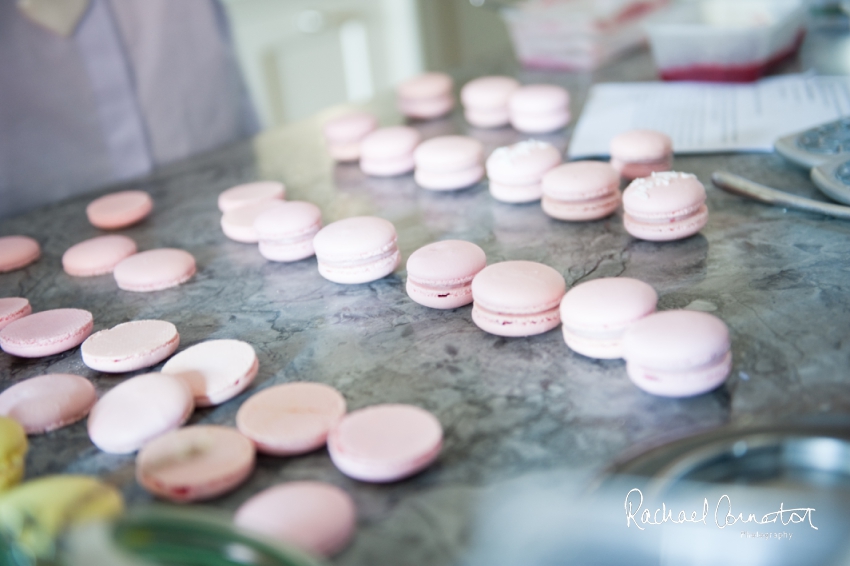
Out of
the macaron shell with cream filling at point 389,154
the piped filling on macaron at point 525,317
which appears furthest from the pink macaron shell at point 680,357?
the macaron shell with cream filling at point 389,154

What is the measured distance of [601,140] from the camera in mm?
1305

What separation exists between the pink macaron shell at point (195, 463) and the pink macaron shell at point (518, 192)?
24.1 inches

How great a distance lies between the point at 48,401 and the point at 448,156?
2.30ft

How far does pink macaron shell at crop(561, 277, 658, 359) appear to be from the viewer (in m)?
0.75

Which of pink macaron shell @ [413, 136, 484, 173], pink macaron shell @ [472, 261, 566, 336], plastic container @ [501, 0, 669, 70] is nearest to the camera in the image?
pink macaron shell @ [472, 261, 566, 336]

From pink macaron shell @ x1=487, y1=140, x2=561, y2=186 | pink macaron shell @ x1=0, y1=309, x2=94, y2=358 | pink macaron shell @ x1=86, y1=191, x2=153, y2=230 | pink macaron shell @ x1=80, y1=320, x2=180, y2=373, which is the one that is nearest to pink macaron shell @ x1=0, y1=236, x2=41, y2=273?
pink macaron shell @ x1=86, y1=191, x2=153, y2=230

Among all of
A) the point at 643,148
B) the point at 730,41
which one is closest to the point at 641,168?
the point at 643,148

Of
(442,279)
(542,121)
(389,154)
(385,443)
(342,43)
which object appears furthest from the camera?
(342,43)

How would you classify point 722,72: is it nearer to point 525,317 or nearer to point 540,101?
point 540,101

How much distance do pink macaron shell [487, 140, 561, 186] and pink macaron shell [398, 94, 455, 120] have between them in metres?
0.44

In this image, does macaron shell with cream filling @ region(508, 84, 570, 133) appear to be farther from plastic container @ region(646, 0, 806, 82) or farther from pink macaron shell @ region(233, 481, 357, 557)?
pink macaron shell @ region(233, 481, 357, 557)

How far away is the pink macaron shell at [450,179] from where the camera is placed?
1.22 meters

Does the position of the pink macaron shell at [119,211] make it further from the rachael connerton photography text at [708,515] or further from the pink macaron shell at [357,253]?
the rachael connerton photography text at [708,515]

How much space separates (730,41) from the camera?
148 cm
